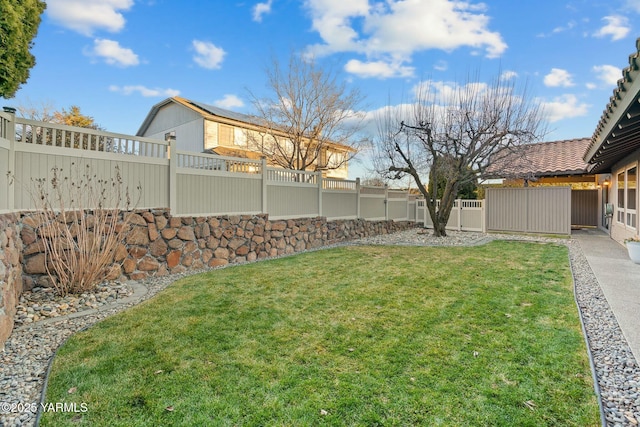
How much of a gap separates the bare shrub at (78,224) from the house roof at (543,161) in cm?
1073

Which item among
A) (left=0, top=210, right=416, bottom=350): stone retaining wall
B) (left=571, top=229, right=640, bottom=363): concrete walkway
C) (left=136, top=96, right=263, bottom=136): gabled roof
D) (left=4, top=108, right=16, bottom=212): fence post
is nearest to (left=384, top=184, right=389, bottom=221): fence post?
(left=0, top=210, right=416, bottom=350): stone retaining wall

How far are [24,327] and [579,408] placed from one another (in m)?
5.35

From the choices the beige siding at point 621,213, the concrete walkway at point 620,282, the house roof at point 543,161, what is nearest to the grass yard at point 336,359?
the concrete walkway at point 620,282

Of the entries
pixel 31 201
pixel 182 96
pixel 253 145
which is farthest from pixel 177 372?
pixel 182 96

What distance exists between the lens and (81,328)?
3.71 meters

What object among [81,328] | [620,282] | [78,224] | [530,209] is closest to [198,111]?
[78,224]

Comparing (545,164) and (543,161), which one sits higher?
(543,161)

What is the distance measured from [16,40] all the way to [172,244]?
13.1 ft

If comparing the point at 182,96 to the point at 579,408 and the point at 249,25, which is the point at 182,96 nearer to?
the point at 249,25

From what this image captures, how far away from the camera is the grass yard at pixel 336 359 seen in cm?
215

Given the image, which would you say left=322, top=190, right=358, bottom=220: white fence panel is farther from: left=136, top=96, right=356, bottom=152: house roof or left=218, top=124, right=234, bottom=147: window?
left=218, top=124, right=234, bottom=147: window

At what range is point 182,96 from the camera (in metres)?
18.5

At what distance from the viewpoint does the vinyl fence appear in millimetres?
4668

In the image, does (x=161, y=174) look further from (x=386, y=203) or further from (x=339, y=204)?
(x=386, y=203)
